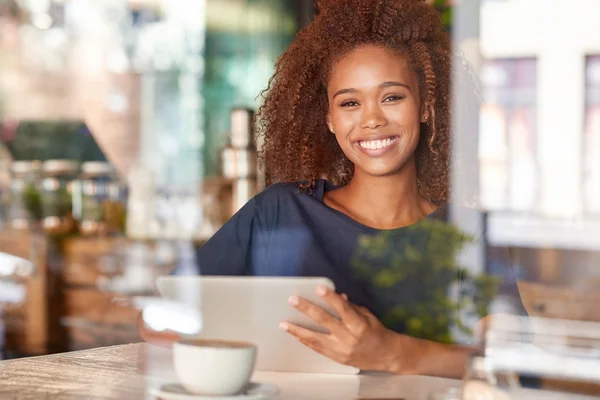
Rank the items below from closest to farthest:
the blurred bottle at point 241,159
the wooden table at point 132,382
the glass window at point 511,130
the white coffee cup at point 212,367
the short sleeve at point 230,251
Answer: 1. the white coffee cup at point 212,367
2. the wooden table at point 132,382
3. the short sleeve at point 230,251
4. the glass window at point 511,130
5. the blurred bottle at point 241,159

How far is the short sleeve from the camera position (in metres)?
1.47

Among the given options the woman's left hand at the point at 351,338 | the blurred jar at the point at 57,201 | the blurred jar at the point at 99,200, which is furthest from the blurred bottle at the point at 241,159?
the woman's left hand at the point at 351,338

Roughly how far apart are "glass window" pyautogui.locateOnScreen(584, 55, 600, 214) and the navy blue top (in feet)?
1.46

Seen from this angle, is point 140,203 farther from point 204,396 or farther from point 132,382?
point 204,396

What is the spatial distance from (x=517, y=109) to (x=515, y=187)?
7.0 inches

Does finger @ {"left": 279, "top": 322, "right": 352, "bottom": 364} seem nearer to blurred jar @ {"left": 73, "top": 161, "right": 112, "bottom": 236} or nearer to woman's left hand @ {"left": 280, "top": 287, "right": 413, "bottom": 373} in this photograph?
woman's left hand @ {"left": 280, "top": 287, "right": 413, "bottom": 373}

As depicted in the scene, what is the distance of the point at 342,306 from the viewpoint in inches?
37.5

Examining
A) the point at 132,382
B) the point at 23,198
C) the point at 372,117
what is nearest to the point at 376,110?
the point at 372,117

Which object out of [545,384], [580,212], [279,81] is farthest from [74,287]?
[545,384]

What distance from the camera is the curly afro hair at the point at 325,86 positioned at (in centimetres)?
144

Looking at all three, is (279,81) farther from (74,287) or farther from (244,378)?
(74,287)

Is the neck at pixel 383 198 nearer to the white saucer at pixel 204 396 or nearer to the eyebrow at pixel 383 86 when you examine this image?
the eyebrow at pixel 383 86

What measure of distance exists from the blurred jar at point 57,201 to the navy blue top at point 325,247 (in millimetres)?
1566

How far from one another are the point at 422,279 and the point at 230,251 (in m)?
0.39
